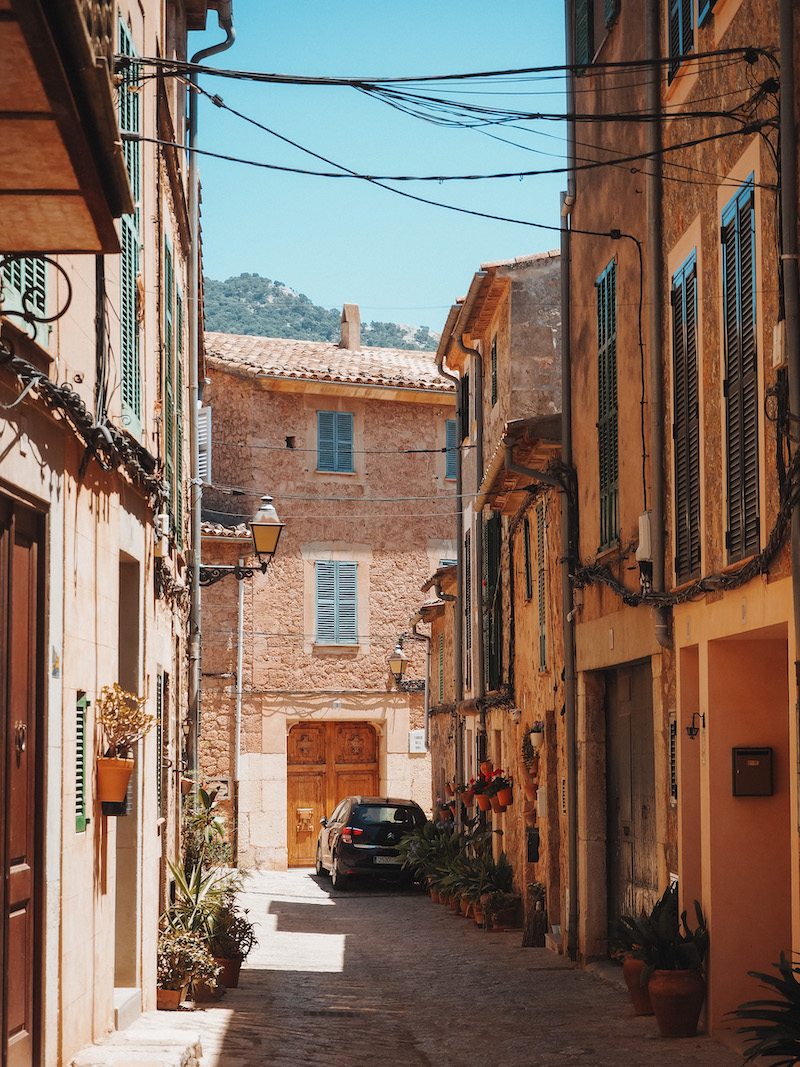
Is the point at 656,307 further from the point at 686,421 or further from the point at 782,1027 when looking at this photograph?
the point at 782,1027

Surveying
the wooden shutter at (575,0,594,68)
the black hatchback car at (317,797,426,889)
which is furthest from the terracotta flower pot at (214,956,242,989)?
the black hatchback car at (317,797,426,889)

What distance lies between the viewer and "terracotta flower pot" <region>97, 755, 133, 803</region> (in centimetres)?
735

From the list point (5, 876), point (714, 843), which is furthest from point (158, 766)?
point (5, 876)

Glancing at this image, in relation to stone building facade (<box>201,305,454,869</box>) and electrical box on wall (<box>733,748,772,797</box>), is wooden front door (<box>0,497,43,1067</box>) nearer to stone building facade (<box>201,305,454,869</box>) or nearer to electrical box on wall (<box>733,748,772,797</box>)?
electrical box on wall (<box>733,748,772,797</box>)

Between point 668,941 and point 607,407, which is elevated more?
point 607,407

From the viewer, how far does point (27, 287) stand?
5.52 m

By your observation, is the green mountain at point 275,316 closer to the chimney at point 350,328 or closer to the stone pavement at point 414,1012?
the chimney at point 350,328

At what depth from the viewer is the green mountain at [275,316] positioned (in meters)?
98.8

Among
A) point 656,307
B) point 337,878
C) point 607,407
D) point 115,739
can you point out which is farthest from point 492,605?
point 115,739

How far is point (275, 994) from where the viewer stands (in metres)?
11.0

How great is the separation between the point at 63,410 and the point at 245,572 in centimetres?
933

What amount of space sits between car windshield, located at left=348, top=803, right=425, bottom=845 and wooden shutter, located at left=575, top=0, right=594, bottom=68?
12.3 metres

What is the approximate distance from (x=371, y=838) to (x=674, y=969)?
13000 millimetres

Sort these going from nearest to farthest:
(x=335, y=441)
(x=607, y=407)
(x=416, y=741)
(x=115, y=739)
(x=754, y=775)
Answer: (x=115, y=739) < (x=754, y=775) < (x=607, y=407) < (x=416, y=741) < (x=335, y=441)
